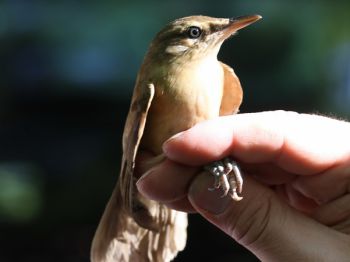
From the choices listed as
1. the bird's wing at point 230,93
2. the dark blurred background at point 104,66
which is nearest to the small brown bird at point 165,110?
the bird's wing at point 230,93

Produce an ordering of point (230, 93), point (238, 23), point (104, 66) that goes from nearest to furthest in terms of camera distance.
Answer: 1. point (238, 23)
2. point (230, 93)
3. point (104, 66)

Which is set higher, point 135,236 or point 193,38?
point 193,38

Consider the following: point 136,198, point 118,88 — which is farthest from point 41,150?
point 136,198

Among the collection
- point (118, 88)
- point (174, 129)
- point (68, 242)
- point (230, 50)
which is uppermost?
point (174, 129)

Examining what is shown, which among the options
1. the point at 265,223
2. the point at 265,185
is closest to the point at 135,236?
the point at 265,185

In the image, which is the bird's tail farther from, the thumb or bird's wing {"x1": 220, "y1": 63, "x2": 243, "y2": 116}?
the thumb

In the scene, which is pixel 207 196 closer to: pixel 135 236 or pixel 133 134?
pixel 133 134

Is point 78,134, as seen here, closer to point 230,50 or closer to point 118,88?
point 118,88

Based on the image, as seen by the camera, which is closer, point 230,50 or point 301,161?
point 301,161
